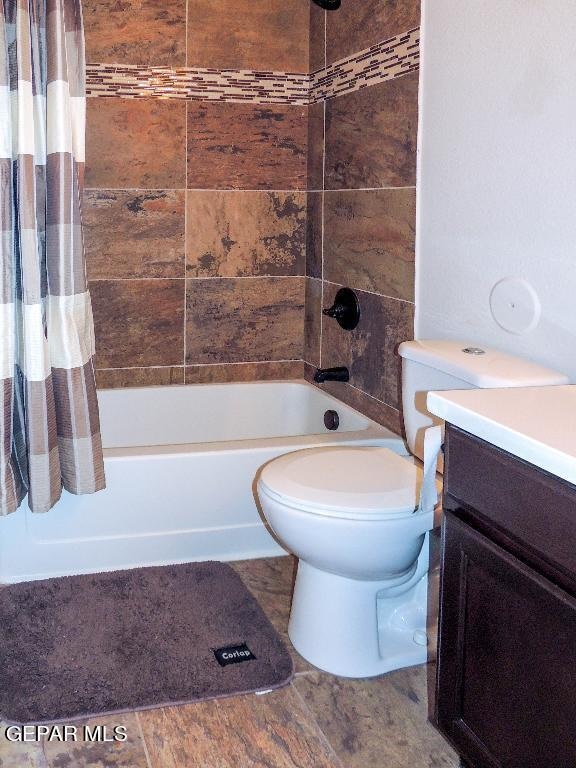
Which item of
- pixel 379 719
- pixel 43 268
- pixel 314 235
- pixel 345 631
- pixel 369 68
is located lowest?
pixel 379 719

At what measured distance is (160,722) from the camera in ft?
6.13

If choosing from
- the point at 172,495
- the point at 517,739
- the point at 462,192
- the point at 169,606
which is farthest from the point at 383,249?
the point at 517,739

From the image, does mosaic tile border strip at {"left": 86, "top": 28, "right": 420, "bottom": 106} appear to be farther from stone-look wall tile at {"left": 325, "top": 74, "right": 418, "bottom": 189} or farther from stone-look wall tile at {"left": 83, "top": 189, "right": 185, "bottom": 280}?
stone-look wall tile at {"left": 83, "top": 189, "right": 185, "bottom": 280}

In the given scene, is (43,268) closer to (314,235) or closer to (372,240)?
(372,240)

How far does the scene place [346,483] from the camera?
2.02 metres

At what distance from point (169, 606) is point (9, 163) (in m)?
1.25

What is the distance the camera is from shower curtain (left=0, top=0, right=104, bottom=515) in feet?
7.26

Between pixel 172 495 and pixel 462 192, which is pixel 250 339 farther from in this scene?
pixel 462 192

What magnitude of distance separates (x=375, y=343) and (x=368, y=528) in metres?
1.04

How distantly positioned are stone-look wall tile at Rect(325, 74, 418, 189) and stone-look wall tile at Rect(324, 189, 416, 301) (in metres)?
0.05

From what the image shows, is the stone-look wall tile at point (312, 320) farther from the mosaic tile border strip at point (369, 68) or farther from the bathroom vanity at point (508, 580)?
the bathroom vanity at point (508, 580)

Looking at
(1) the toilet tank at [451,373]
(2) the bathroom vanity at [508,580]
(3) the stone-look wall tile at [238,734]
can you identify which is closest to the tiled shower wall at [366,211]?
(1) the toilet tank at [451,373]

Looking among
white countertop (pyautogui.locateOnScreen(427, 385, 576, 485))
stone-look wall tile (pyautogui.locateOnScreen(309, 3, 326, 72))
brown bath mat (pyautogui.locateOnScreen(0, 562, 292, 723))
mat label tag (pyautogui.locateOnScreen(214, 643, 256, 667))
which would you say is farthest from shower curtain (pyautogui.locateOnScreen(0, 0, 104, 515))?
white countertop (pyautogui.locateOnScreen(427, 385, 576, 485))

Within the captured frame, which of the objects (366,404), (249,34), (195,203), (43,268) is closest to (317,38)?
(249,34)
